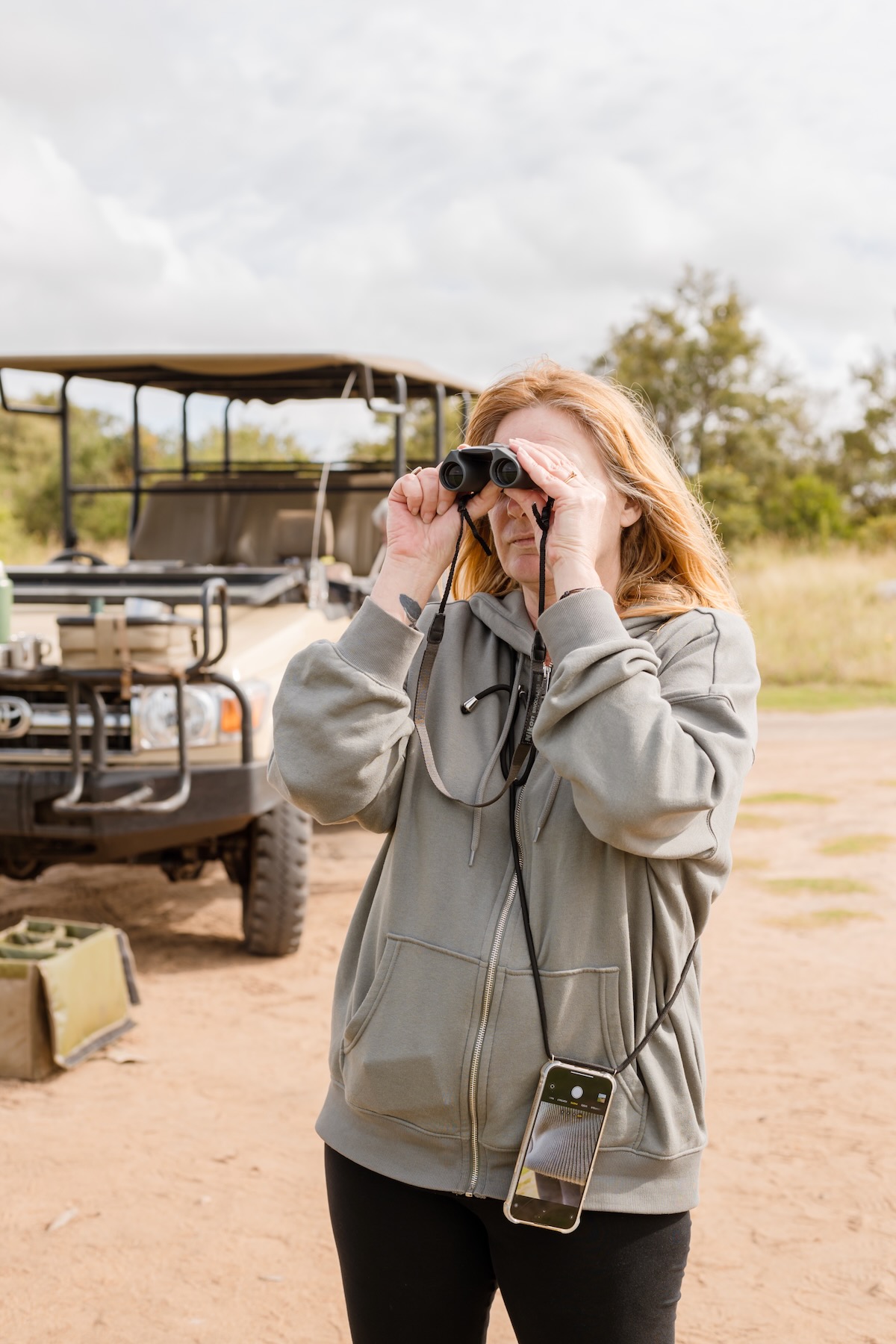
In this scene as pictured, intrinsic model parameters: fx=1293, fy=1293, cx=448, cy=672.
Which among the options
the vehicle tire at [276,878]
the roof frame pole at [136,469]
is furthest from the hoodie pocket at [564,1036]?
the roof frame pole at [136,469]

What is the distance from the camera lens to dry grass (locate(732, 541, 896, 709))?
13.7 m

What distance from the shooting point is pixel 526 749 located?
1.52 metres

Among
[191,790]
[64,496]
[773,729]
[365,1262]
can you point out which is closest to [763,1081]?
[191,790]

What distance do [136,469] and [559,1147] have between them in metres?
6.25

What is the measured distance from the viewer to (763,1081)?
3.88m

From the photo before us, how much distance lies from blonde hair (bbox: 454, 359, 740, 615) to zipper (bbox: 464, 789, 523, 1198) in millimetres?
429

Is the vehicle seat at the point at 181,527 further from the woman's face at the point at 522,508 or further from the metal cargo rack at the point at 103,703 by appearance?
the woman's face at the point at 522,508

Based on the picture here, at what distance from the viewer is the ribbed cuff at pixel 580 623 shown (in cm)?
142

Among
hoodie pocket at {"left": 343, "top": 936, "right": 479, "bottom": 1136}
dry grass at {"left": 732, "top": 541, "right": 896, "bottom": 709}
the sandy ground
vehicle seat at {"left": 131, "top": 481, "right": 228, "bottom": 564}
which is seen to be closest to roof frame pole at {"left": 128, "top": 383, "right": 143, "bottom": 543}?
vehicle seat at {"left": 131, "top": 481, "right": 228, "bottom": 564}

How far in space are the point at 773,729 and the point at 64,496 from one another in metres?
6.59

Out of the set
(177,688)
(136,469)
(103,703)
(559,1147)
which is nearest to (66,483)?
(136,469)

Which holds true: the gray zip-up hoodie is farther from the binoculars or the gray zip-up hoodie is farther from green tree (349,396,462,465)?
green tree (349,396,462,465)

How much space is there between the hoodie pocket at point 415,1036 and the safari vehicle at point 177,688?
7.54 ft

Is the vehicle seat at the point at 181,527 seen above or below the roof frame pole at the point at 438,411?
below
